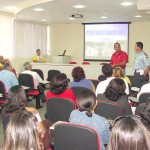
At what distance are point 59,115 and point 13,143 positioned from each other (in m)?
2.30

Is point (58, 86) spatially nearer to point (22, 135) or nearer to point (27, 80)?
point (22, 135)

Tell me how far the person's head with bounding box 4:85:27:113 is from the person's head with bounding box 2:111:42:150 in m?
1.52

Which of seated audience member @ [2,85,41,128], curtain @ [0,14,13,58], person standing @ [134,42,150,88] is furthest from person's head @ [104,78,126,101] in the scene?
curtain @ [0,14,13,58]

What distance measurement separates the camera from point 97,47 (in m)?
12.0

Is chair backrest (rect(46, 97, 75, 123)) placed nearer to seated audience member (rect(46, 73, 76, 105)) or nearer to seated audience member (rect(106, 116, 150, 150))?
seated audience member (rect(46, 73, 76, 105))

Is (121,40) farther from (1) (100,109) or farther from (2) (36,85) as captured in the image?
(1) (100,109)

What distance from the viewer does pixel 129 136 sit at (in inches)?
52.2

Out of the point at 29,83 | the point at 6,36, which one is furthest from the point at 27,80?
the point at 6,36

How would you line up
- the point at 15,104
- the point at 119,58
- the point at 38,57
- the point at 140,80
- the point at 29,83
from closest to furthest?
the point at 15,104, the point at 140,80, the point at 29,83, the point at 119,58, the point at 38,57

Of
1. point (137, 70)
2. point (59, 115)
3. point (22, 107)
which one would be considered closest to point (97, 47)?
point (137, 70)

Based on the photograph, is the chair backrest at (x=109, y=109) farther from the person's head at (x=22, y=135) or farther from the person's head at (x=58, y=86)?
the person's head at (x=22, y=135)

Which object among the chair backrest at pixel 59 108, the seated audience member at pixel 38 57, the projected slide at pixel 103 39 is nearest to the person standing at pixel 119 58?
the projected slide at pixel 103 39

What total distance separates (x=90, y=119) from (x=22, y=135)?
3.81 ft

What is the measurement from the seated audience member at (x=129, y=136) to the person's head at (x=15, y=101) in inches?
72.2
